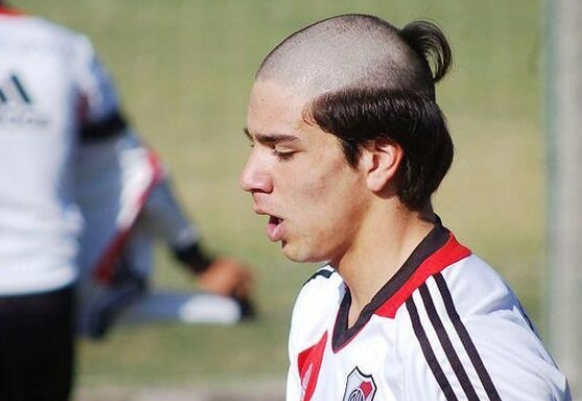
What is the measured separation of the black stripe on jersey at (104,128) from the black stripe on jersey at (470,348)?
9.28ft

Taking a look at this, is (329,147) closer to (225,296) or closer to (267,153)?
(267,153)

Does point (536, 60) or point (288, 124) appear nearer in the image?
point (288, 124)

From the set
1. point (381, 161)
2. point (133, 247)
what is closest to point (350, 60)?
point (381, 161)

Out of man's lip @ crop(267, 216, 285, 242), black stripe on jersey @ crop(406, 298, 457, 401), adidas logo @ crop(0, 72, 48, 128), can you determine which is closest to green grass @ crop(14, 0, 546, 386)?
adidas logo @ crop(0, 72, 48, 128)

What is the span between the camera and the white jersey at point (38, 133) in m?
5.16

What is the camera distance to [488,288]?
9.04 ft

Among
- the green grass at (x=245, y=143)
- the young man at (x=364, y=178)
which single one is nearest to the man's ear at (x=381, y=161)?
the young man at (x=364, y=178)

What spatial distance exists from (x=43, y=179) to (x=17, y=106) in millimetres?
254

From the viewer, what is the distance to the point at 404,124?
9.37ft

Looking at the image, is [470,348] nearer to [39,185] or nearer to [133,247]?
[39,185]

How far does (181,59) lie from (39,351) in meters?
4.25

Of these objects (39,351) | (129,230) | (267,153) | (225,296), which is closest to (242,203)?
(225,296)

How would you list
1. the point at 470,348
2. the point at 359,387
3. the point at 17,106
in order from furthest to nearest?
the point at 17,106 → the point at 359,387 → the point at 470,348

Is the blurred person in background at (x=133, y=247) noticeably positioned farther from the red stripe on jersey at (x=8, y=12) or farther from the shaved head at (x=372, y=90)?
the shaved head at (x=372, y=90)
